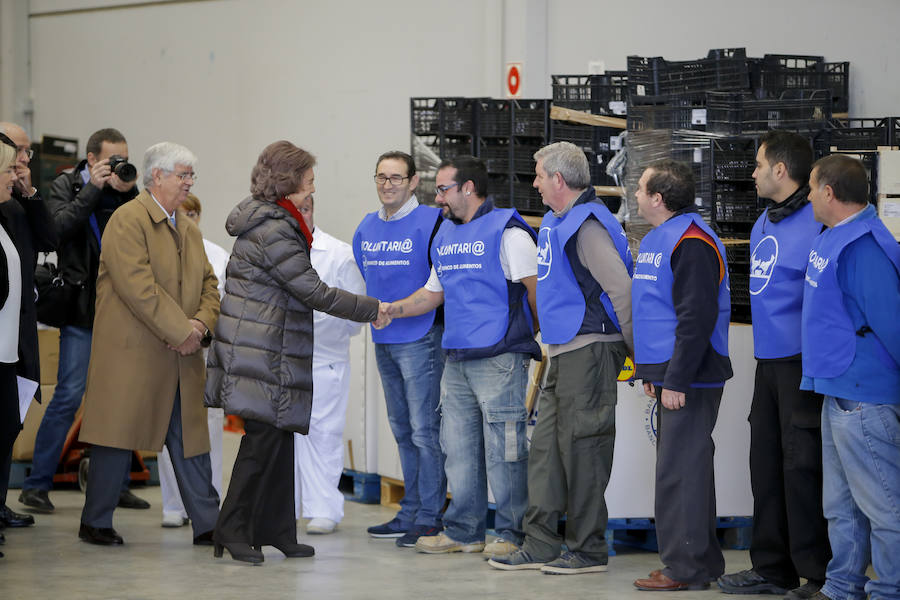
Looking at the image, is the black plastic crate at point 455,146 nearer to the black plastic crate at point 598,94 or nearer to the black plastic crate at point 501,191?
the black plastic crate at point 501,191

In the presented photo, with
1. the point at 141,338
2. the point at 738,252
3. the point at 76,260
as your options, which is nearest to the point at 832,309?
the point at 738,252

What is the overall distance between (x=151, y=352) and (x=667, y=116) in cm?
284

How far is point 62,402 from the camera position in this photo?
629cm

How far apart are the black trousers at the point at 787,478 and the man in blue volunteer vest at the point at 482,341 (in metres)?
1.06

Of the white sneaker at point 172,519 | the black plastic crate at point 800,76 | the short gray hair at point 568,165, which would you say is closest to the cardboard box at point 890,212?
the black plastic crate at point 800,76

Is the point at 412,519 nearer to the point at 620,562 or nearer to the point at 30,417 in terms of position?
the point at 620,562

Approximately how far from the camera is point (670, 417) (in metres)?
4.68

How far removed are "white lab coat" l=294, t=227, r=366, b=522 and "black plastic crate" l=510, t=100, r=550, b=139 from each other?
4.58 ft

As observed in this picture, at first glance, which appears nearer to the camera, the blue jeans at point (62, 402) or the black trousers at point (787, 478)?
the black trousers at point (787, 478)

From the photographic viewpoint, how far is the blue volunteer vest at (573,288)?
4.91 m

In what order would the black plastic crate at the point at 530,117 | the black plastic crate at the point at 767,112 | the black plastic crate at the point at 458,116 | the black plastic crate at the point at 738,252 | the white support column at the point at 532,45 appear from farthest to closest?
the white support column at the point at 532,45, the black plastic crate at the point at 458,116, the black plastic crate at the point at 530,117, the black plastic crate at the point at 767,112, the black plastic crate at the point at 738,252

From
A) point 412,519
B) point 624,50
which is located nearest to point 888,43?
point 624,50

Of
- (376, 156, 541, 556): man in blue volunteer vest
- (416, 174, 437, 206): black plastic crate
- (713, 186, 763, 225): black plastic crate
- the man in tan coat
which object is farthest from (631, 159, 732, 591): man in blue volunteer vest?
(416, 174, 437, 206): black plastic crate

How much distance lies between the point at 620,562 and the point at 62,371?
309cm
